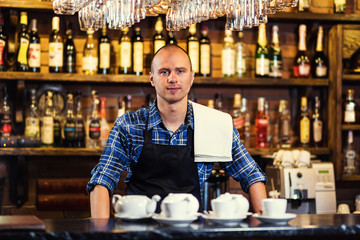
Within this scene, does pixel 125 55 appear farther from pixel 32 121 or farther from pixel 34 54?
pixel 32 121

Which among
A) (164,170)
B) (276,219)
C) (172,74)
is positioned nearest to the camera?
(276,219)

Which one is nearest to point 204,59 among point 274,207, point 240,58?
point 240,58

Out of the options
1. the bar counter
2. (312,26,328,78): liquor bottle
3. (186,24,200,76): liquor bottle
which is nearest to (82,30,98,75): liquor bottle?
(186,24,200,76): liquor bottle

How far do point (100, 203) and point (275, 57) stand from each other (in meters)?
1.82

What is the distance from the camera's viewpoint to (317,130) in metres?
3.51

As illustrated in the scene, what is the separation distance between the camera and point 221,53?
358 centimetres

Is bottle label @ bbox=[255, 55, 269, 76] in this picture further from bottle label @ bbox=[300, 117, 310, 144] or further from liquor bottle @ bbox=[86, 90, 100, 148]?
liquor bottle @ bbox=[86, 90, 100, 148]

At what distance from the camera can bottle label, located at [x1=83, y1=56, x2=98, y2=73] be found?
3309mm

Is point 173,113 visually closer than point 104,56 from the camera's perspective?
Yes

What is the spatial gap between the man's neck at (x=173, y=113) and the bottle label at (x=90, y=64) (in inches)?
40.0

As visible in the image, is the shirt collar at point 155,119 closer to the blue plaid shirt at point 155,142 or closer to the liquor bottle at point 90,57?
the blue plaid shirt at point 155,142

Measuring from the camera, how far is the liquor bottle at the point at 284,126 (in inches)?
138

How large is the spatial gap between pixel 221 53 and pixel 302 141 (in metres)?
0.74

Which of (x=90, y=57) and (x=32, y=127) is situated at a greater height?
(x=90, y=57)
